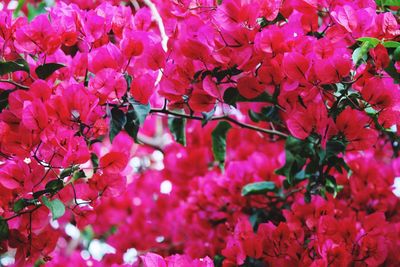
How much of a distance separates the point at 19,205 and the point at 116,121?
0.86 ft

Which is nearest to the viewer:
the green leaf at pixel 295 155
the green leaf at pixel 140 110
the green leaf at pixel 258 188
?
the green leaf at pixel 140 110

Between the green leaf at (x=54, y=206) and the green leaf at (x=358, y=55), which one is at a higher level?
the green leaf at (x=358, y=55)

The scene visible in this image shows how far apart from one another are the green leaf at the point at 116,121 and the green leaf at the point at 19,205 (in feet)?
0.74

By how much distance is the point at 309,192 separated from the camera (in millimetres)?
1654

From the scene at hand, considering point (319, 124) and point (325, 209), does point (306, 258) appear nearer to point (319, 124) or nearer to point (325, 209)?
point (325, 209)

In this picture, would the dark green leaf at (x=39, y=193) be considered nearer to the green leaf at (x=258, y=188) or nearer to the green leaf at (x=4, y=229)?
the green leaf at (x=4, y=229)

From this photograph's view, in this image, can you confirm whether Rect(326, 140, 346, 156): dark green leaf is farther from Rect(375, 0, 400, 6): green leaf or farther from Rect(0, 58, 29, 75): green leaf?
Rect(0, 58, 29, 75): green leaf

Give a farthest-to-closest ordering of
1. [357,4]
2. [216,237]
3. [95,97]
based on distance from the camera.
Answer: [216,237]
[357,4]
[95,97]

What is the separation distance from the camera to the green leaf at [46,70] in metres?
1.32

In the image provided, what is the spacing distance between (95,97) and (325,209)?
0.68 meters

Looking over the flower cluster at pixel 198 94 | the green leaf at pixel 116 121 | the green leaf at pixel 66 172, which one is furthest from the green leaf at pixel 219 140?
the green leaf at pixel 66 172

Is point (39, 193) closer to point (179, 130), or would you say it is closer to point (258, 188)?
point (179, 130)

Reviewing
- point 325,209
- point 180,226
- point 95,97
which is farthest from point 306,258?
point 180,226

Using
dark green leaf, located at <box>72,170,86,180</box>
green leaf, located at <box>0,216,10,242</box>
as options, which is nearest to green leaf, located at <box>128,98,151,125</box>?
dark green leaf, located at <box>72,170,86,180</box>
